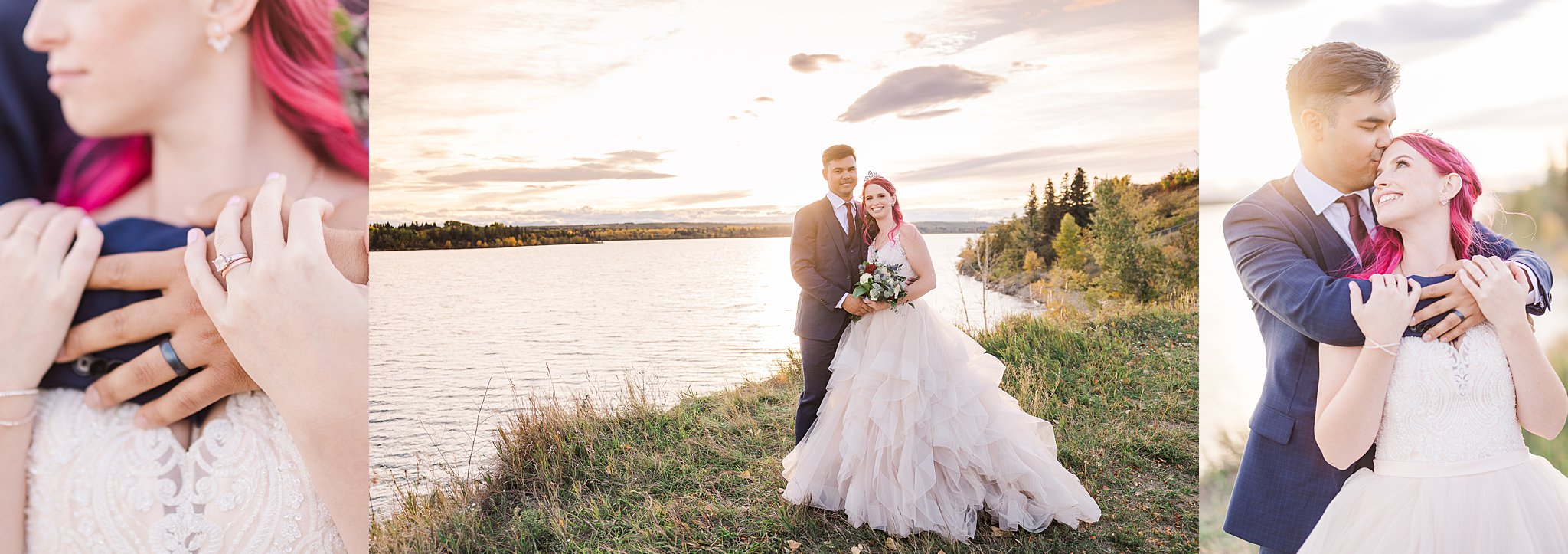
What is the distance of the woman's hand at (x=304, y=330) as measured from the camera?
232 centimetres

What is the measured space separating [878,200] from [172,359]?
2641 millimetres

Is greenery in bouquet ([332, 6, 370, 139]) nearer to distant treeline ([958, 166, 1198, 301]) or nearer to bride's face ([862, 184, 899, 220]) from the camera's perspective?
bride's face ([862, 184, 899, 220])

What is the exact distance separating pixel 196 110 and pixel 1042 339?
4.10m

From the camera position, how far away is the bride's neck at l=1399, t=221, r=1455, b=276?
232 cm

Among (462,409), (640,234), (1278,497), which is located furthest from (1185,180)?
(462,409)

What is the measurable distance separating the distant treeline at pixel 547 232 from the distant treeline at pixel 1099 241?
0.93 feet

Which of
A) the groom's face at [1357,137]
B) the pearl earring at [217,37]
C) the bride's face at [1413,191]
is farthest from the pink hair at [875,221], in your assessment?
the pearl earring at [217,37]

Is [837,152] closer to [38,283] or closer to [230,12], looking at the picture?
[230,12]

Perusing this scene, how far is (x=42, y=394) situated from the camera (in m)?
2.34

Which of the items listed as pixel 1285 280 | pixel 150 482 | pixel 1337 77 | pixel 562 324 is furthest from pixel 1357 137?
pixel 150 482

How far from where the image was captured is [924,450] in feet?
10.0

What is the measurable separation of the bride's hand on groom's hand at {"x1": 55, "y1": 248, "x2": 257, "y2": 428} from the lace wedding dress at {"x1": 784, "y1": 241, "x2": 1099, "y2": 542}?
222cm

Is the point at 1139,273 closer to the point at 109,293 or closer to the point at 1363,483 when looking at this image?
the point at 1363,483

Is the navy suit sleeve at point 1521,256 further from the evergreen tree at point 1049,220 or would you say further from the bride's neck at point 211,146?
the bride's neck at point 211,146
